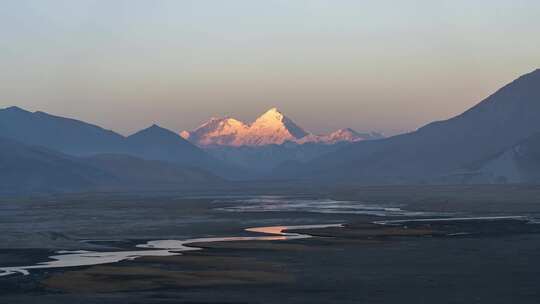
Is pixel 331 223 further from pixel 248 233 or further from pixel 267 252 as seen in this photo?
pixel 267 252

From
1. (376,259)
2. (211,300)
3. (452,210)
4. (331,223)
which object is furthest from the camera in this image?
(452,210)

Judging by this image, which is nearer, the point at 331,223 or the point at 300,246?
the point at 300,246

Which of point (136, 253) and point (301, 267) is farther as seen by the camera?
point (136, 253)

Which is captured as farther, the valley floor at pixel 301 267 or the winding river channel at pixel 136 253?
the winding river channel at pixel 136 253

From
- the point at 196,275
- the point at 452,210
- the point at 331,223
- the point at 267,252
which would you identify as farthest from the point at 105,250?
the point at 452,210

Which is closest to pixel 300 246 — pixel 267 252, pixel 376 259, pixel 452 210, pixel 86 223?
pixel 267 252

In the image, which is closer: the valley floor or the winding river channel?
the valley floor

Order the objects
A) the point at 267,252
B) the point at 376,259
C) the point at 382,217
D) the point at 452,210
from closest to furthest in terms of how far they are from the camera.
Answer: the point at 376,259, the point at 267,252, the point at 382,217, the point at 452,210

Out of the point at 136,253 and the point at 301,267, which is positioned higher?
the point at 136,253

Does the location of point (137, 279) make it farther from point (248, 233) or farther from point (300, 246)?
point (248, 233)
